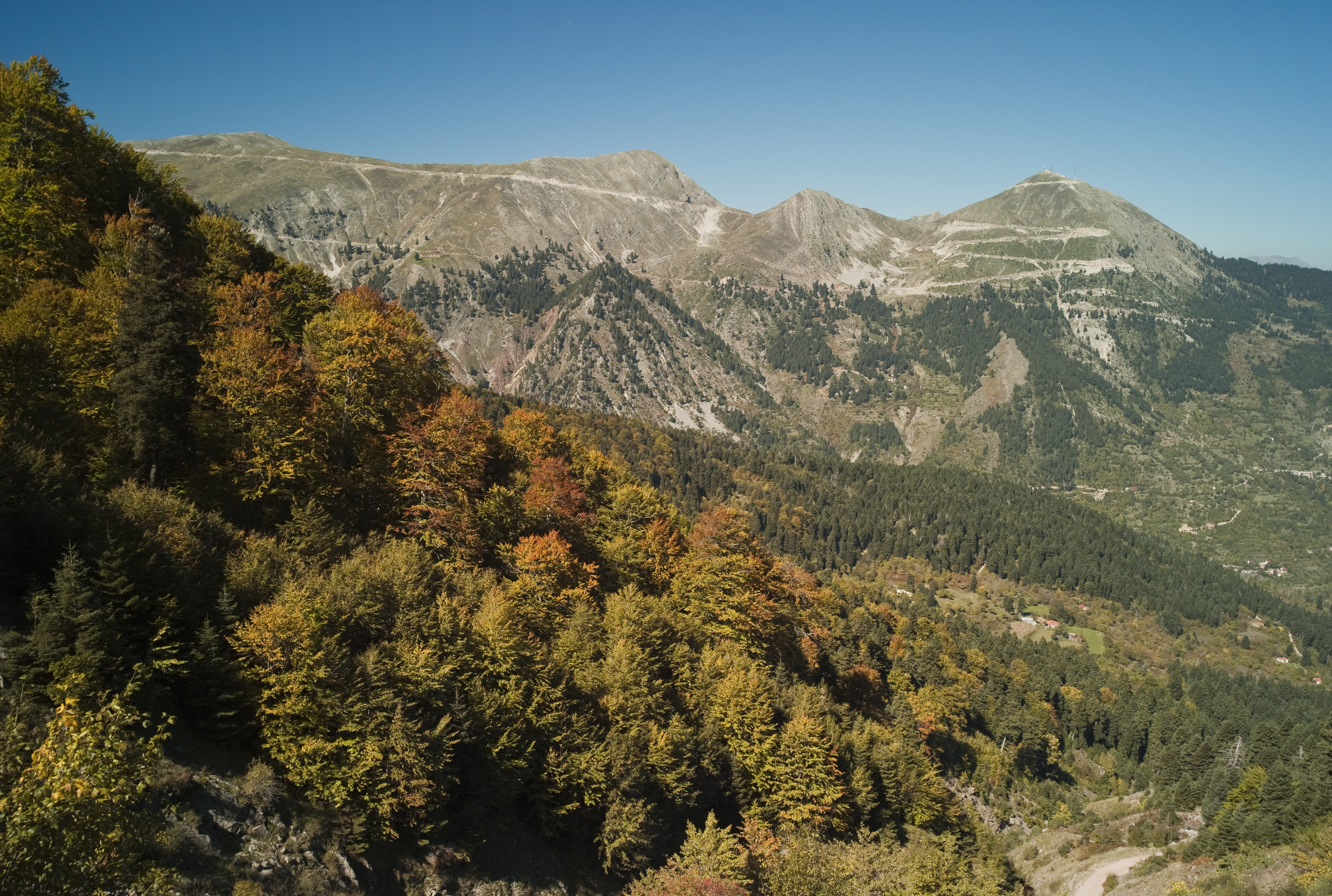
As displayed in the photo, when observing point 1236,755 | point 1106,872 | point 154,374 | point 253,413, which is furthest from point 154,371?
point 1236,755

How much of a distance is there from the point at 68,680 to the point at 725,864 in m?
29.5

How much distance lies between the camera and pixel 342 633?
29.5 m

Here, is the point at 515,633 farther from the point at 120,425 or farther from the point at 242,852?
the point at 120,425

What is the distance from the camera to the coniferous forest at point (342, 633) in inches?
865

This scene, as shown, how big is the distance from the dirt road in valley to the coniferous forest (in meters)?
7.52

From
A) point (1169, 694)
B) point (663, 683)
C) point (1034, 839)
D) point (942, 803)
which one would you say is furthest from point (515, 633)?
point (1169, 694)

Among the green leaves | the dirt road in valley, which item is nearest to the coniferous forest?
the green leaves

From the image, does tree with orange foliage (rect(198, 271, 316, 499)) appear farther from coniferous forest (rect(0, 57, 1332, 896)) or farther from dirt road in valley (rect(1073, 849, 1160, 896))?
dirt road in valley (rect(1073, 849, 1160, 896))

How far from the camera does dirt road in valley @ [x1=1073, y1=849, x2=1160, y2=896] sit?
242ft

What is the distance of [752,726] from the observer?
45.9 meters

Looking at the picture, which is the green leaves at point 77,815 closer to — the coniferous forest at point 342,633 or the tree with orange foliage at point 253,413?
the coniferous forest at point 342,633

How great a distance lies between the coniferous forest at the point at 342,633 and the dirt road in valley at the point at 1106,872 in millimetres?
7525

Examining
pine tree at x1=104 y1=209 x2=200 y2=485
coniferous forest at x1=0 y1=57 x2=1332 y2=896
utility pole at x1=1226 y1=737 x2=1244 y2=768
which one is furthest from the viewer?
utility pole at x1=1226 y1=737 x2=1244 y2=768

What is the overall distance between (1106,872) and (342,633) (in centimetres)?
9213
